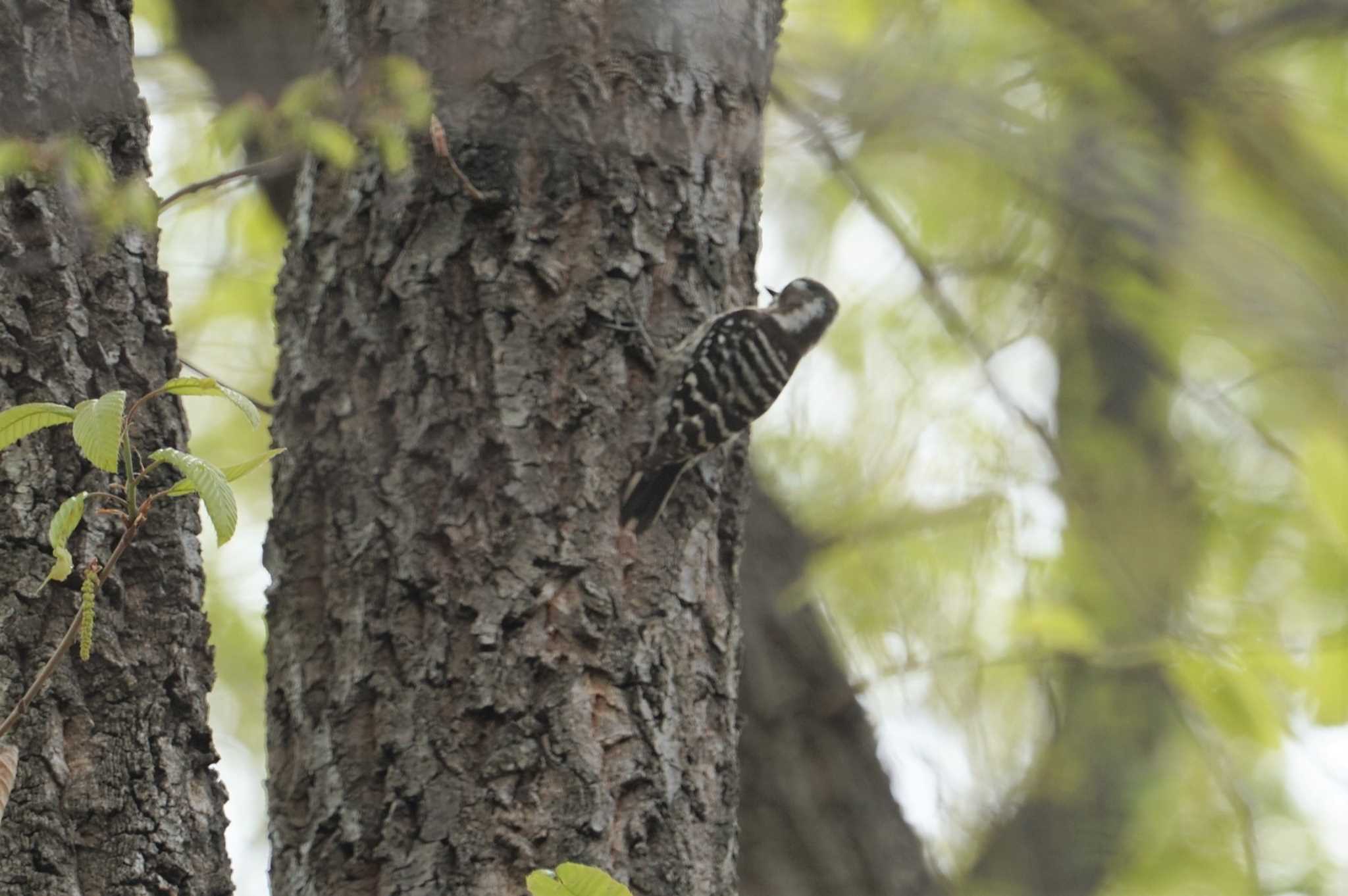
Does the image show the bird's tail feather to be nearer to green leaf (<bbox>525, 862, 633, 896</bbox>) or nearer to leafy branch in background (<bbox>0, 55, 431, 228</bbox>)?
leafy branch in background (<bbox>0, 55, 431, 228</bbox>)

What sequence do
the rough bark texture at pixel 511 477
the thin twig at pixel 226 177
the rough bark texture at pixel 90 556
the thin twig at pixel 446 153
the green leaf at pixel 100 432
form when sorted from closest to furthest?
the green leaf at pixel 100 432 < the rough bark texture at pixel 90 556 < the thin twig at pixel 226 177 < the rough bark texture at pixel 511 477 < the thin twig at pixel 446 153

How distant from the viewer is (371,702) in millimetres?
2654

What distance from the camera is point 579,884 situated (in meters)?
1.56

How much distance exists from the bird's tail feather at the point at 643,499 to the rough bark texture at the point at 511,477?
0.10 ft

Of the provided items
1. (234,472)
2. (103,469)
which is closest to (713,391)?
(234,472)

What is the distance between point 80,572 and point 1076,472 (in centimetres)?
433

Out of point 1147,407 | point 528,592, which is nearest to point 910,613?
point 1147,407

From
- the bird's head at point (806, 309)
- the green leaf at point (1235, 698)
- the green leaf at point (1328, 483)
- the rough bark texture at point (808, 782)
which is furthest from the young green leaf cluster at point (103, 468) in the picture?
the bird's head at point (806, 309)

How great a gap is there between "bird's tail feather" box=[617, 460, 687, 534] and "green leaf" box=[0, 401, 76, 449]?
1.39 meters

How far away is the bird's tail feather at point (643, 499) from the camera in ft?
9.25

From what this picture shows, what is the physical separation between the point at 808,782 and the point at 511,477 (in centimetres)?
203

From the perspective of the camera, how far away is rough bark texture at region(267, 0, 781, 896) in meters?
2.57

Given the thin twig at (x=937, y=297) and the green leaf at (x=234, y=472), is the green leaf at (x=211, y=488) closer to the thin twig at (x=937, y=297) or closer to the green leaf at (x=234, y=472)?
the green leaf at (x=234, y=472)

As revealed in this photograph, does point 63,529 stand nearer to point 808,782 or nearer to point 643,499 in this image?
point 643,499
